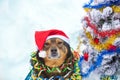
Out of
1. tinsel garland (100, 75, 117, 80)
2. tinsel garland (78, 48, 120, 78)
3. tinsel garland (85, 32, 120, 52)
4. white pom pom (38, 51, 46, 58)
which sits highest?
tinsel garland (85, 32, 120, 52)

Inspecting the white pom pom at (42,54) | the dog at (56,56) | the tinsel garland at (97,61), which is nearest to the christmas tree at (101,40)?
the tinsel garland at (97,61)

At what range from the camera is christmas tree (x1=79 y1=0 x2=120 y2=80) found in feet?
15.1

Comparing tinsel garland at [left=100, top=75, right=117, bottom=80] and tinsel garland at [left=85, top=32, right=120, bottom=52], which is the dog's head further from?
tinsel garland at [left=100, top=75, right=117, bottom=80]

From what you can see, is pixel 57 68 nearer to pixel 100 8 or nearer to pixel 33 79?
pixel 33 79

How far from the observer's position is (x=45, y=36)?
4.84 m

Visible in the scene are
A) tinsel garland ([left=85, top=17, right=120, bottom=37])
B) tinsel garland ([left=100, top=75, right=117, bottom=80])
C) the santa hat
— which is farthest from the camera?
the santa hat

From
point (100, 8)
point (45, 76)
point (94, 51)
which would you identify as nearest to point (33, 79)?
point (45, 76)

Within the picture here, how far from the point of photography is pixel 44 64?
15.9 ft

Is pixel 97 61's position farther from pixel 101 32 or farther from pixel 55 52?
pixel 55 52

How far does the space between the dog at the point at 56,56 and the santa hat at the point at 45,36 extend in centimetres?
4

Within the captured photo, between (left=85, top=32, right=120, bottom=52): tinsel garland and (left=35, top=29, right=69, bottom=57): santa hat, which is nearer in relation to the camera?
(left=85, top=32, right=120, bottom=52): tinsel garland

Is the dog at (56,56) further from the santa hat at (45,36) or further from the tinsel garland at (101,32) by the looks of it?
the tinsel garland at (101,32)

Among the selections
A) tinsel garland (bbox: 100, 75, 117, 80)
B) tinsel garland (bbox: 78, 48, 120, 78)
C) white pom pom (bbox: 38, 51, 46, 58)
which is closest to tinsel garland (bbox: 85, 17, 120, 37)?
tinsel garland (bbox: 78, 48, 120, 78)

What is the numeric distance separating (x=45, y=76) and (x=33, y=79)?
0.14 metres
